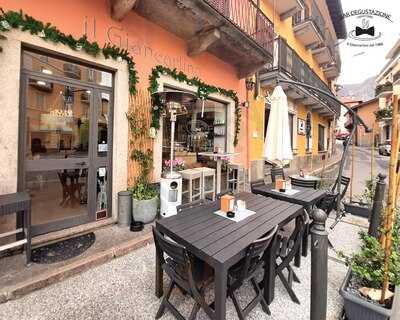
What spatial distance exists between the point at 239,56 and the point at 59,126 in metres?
4.89

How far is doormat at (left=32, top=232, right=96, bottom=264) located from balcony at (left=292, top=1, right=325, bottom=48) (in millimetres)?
11709

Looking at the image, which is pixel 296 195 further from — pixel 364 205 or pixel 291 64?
pixel 291 64

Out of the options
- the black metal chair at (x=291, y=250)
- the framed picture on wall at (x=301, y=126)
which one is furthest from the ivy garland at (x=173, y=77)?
the framed picture on wall at (x=301, y=126)

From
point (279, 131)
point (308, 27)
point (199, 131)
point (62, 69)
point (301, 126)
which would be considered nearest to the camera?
point (62, 69)

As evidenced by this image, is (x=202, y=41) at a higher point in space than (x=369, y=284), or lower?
higher

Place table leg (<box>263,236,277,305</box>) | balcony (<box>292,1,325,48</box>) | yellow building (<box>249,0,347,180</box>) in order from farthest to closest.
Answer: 1. balcony (<box>292,1,325,48</box>)
2. yellow building (<box>249,0,347,180</box>)
3. table leg (<box>263,236,277,305</box>)

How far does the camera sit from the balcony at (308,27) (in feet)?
32.3

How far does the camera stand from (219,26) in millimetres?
4711

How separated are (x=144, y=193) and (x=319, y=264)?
3078 millimetres

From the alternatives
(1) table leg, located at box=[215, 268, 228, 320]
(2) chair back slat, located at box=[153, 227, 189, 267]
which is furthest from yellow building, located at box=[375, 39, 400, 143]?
(2) chair back slat, located at box=[153, 227, 189, 267]

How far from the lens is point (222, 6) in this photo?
17.5 feet

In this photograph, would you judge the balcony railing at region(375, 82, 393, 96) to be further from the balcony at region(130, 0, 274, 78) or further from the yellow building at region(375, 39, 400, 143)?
the balcony at region(130, 0, 274, 78)

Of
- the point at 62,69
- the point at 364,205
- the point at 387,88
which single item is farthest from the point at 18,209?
the point at 387,88

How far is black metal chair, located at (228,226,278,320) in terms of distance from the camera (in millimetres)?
1747
